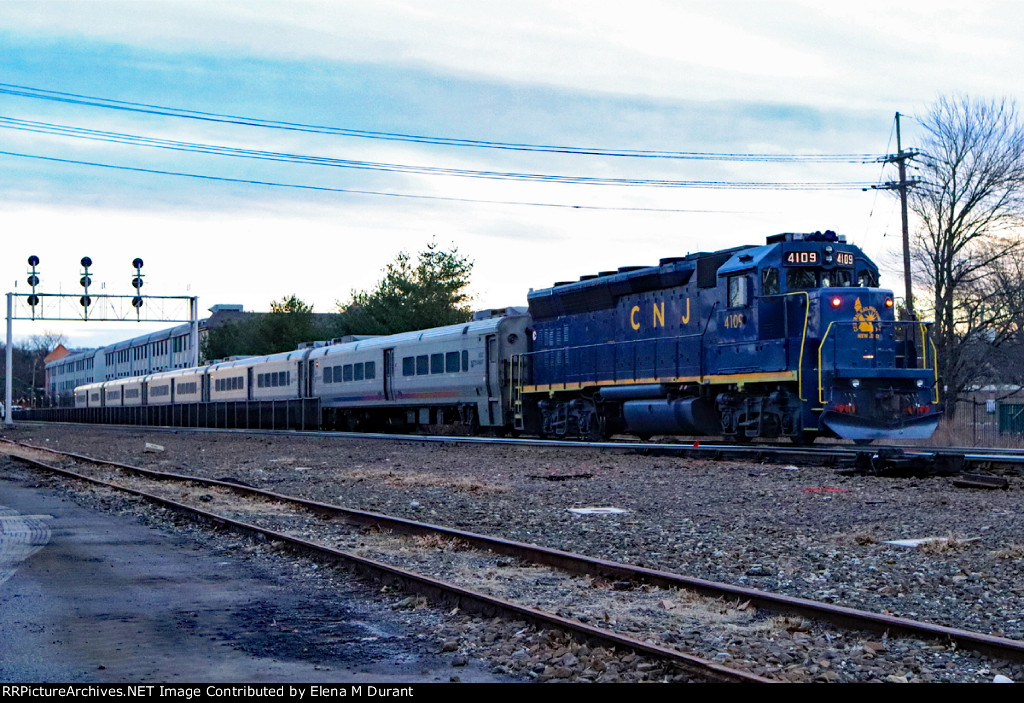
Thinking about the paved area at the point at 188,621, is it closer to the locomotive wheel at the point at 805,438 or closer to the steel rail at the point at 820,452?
the steel rail at the point at 820,452

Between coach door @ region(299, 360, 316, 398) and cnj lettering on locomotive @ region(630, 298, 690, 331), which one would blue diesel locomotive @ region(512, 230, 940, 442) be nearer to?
cnj lettering on locomotive @ region(630, 298, 690, 331)

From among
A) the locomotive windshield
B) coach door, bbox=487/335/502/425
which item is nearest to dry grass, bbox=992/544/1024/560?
the locomotive windshield

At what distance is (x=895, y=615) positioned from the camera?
22.4 ft

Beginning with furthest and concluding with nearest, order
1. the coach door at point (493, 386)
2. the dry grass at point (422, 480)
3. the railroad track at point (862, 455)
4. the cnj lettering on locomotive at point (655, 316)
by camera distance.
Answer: the coach door at point (493, 386), the cnj lettering on locomotive at point (655, 316), the dry grass at point (422, 480), the railroad track at point (862, 455)

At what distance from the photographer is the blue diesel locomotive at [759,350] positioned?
18.6 meters

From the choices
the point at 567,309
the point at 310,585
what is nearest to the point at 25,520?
the point at 310,585

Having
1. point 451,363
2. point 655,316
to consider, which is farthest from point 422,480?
point 451,363

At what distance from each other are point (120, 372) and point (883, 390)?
96609 millimetres

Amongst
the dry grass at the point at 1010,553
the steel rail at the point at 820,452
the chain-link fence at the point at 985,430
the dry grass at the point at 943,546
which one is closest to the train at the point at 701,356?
the steel rail at the point at 820,452

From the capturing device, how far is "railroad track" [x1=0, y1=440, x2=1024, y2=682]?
5.84 m

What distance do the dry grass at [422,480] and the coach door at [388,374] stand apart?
15.0 m

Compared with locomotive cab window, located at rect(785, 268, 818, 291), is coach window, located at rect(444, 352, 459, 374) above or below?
below

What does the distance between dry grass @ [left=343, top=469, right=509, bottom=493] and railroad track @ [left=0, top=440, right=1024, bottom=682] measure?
10.3 ft

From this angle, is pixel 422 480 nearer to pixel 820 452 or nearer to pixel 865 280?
pixel 820 452
